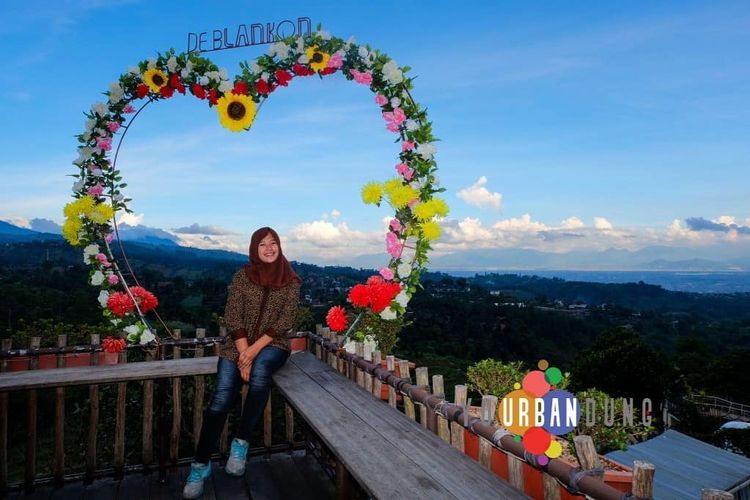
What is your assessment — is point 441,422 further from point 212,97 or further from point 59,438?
point 212,97

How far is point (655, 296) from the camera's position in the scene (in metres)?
129

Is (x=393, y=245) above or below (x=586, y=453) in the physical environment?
above

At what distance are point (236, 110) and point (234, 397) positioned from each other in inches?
109

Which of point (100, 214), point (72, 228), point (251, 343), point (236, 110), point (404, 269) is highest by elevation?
point (236, 110)

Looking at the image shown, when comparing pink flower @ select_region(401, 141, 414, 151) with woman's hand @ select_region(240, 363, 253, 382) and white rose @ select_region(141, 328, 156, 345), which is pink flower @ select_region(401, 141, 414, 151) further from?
white rose @ select_region(141, 328, 156, 345)

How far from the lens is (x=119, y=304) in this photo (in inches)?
203

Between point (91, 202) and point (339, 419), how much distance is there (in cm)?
385

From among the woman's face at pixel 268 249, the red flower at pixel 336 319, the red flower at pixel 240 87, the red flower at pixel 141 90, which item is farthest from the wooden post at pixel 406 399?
the red flower at pixel 141 90

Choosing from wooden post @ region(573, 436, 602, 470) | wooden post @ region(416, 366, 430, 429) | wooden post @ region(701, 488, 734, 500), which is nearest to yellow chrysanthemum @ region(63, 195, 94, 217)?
wooden post @ region(416, 366, 430, 429)

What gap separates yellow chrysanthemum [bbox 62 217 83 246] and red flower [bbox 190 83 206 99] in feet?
5.78

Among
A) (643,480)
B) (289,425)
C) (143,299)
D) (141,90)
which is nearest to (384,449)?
(643,480)

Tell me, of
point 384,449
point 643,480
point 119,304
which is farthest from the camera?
point 119,304

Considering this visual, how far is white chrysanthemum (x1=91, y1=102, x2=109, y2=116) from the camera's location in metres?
5.30

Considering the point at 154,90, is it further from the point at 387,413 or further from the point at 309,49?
the point at 387,413
